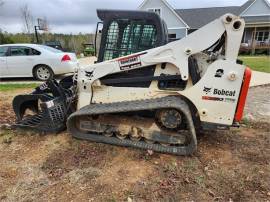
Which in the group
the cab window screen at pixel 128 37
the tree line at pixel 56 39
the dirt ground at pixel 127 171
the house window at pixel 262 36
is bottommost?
the dirt ground at pixel 127 171

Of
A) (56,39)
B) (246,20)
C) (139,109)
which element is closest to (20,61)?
(139,109)

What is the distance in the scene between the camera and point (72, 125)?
4352 millimetres

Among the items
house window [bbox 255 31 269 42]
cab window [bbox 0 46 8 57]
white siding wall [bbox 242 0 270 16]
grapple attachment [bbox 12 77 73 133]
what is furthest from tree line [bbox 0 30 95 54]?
grapple attachment [bbox 12 77 73 133]

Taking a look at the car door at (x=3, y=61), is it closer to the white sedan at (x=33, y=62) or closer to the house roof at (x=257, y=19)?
the white sedan at (x=33, y=62)

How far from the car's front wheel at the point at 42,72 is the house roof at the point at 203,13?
25107 mm

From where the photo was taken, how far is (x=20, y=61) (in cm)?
1047

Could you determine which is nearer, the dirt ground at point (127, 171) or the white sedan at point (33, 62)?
the dirt ground at point (127, 171)

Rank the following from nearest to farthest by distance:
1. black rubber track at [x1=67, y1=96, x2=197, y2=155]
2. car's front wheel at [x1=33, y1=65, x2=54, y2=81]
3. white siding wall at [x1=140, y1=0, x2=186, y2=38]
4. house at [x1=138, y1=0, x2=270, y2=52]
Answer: black rubber track at [x1=67, y1=96, x2=197, y2=155], car's front wheel at [x1=33, y1=65, x2=54, y2=81], house at [x1=138, y1=0, x2=270, y2=52], white siding wall at [x1=140, y1=0, x2=186, y2=38]

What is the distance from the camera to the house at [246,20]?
30.4m

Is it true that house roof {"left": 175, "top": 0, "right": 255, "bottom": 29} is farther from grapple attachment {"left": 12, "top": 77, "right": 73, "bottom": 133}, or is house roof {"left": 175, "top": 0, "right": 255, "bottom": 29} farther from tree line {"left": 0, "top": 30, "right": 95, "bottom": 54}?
grapple attachment {"left": 12, "top": 77, "right": 73, "bottom": 133}

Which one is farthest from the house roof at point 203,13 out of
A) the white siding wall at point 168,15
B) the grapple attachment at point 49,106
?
the grapple attachment at point 49,106

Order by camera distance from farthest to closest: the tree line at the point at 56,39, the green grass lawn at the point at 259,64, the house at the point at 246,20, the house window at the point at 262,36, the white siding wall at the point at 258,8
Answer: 1. the house window at the point at 262,36
2. the white siding wall at the point at 258,8
3. the house at the point at 246,20
4. the tree line at the point at 56,39
5. the green grass lawn at the point at 259,64

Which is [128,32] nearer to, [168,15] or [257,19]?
[168,15]

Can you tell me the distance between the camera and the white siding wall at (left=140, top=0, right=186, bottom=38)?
1212 inches
